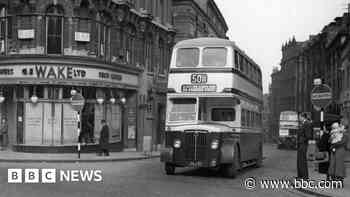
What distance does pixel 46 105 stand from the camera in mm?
30375

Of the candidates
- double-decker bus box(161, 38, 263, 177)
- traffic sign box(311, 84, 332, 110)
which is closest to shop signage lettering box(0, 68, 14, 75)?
double-decker bus box(161, 38, 263, 177)

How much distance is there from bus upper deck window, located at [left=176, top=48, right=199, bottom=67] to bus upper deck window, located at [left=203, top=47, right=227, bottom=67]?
0.32 meters

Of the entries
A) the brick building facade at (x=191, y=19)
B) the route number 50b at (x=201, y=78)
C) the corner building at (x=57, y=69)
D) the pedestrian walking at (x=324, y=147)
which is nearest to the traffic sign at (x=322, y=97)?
the pedestrian walking at (x=324, y=147)

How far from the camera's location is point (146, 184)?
52.1 ft

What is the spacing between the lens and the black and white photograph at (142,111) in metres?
17.0

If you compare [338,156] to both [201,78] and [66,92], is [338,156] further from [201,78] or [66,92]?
[66,92]

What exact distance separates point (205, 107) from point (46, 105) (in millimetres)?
13266

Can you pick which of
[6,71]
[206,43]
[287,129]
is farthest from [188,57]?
[287,129]

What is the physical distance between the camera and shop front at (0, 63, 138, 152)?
98.9 ft

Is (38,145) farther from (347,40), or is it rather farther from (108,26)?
(347,40)

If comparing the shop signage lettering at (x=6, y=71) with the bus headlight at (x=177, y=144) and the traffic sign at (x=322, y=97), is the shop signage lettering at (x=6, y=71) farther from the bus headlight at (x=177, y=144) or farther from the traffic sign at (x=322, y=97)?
the traffic sign at (x=322, y=97)

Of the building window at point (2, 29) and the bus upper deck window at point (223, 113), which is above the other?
the building window at point (2, 29)

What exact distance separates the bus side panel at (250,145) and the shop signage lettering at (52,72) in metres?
11.1

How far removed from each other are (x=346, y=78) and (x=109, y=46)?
27.4m
